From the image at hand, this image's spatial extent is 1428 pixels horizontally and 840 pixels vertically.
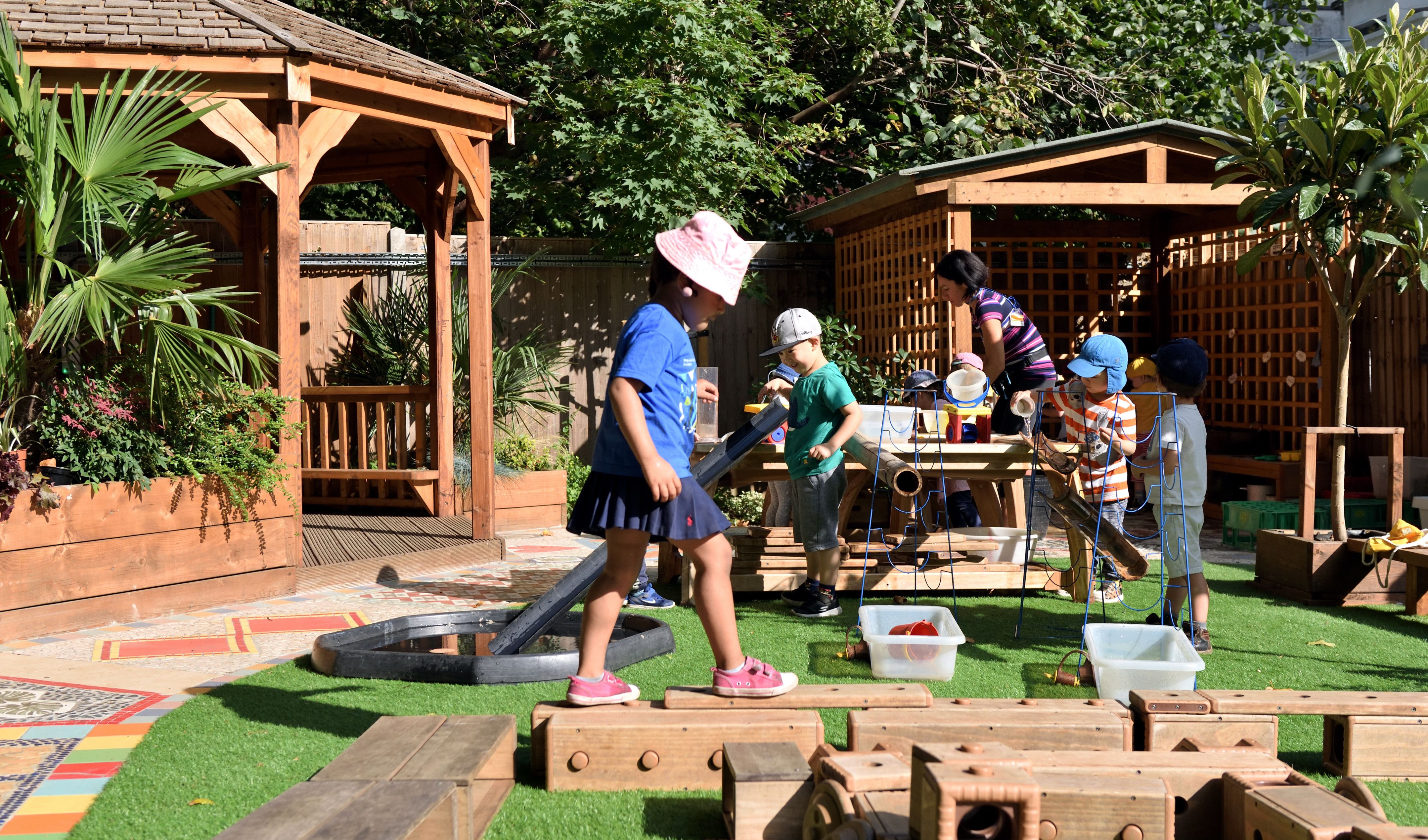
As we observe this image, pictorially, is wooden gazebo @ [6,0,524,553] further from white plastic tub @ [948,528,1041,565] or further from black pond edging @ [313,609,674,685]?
white plastic tub @ [948,528,1041,565]

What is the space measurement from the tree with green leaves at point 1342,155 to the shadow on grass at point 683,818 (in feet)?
16.4

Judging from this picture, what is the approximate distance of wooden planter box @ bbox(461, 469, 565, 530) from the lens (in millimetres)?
9641

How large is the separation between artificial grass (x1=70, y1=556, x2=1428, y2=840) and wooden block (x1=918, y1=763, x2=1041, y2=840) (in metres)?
0.80

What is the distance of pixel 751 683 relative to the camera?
11.9 ft

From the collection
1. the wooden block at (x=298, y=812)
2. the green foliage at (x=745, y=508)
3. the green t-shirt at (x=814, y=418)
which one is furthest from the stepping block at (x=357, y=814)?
the green foliage at (x=745, y=508)

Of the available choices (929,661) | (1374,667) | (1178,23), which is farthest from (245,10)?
(1178,23)

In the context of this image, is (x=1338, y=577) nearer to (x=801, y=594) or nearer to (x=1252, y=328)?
(x=801, y=594)

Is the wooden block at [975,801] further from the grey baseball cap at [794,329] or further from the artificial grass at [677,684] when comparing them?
the grey baseball cap at [794,329]

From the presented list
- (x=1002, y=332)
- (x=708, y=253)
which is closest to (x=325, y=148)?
(x=1002, y=332)

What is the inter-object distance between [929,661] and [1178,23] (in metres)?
13.1

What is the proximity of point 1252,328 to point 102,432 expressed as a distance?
9.60 meters

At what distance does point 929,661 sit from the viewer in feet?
15.5

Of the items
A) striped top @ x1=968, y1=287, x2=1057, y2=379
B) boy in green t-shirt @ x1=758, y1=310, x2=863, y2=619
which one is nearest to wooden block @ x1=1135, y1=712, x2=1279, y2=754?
boy in green t-shirt @ x1=758, y1=310, x2=863, y2=619

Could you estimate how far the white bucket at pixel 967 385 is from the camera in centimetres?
656
